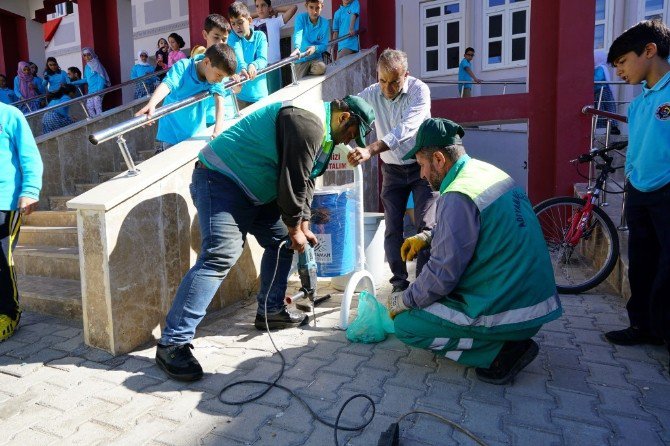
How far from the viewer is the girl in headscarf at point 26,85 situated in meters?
9.52

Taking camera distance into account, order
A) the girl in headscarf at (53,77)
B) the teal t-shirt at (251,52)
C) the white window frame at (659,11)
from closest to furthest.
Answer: the teal t-shirt at (251,52) → the girl in headscarf at (53,77) → the white window frame at (659,11)

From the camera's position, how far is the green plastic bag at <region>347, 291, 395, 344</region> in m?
3.11

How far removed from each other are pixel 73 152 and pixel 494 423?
19.2ft

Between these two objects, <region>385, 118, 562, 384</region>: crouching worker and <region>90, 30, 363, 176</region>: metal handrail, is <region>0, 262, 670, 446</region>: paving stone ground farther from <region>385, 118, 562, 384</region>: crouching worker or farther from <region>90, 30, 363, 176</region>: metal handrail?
<region>90, 30, 363, 176</region>: metal handrail

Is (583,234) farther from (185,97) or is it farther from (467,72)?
(467,72)

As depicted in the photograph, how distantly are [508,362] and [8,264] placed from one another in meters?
3.27

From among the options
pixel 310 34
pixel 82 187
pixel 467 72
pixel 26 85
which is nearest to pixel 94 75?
pixel 26 85

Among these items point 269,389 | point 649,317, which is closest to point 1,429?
point 269,389

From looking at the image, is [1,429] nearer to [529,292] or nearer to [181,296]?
[181,296]

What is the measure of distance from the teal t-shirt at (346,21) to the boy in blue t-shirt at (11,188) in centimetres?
440

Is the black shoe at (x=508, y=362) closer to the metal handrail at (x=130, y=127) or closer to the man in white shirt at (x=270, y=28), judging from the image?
the metal handrail at (x=130, y=127)

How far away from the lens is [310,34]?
6391mm

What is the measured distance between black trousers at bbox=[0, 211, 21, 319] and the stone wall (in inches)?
29.5

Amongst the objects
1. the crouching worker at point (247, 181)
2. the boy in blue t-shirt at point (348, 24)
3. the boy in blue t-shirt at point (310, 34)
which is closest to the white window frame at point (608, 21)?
the boy in blue t-shirt at point (348, 24)
